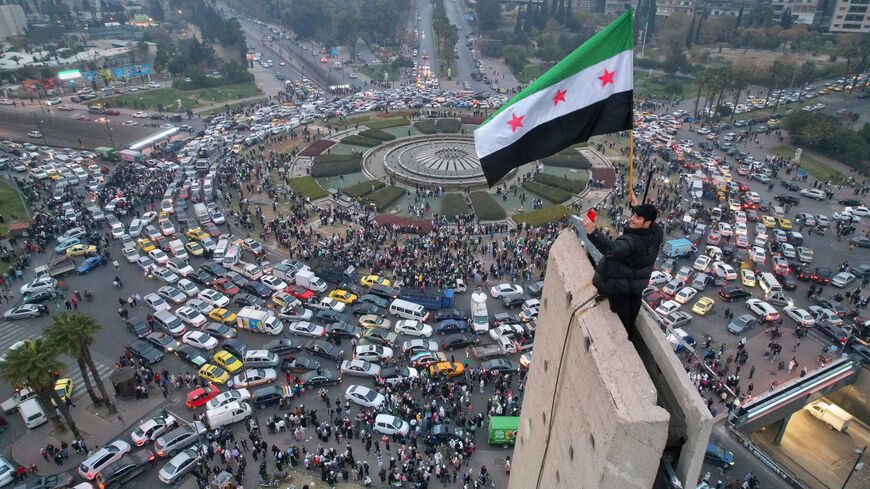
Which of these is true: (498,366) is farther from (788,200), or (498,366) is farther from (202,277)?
(788,200)

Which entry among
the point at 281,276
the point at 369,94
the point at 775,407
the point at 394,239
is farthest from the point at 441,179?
the point at 369,94

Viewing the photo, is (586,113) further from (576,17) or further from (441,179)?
(576,17)

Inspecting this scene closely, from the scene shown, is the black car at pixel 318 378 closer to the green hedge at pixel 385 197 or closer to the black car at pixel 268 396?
the black car at pixel 268 396

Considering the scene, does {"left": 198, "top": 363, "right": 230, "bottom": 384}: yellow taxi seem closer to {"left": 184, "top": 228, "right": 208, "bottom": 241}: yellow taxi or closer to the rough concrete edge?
{"left": 184, "top": 228, "right": 208, "bottom": 241}: yellow taxi

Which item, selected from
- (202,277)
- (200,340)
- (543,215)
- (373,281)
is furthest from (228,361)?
(543,215)

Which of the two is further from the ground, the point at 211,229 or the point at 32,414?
the point at 211,229

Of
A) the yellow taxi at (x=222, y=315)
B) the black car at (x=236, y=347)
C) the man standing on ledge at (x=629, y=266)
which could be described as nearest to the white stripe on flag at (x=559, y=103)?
the man standing on ledge at (x=629, y=266)
